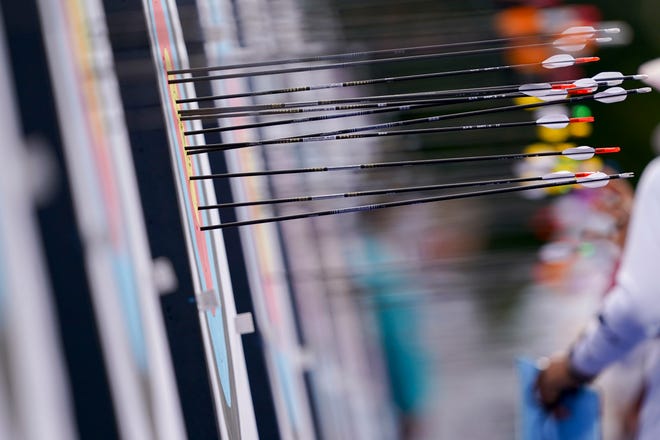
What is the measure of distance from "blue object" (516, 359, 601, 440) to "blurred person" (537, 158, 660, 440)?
0.02 meters

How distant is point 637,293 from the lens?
1.38 m

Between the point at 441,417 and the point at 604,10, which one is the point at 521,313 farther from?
the point at 604,10

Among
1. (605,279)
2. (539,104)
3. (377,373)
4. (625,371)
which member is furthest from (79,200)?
(605,279)

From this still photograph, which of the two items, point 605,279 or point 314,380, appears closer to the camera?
point 314,380

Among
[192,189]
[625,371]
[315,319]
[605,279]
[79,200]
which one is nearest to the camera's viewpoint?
[79,200]

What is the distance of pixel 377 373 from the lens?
236cm

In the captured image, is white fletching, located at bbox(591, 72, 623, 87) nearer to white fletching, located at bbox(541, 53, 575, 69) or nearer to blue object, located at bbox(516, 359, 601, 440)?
white fletching, located at bbox(541, 53, 575, 69)

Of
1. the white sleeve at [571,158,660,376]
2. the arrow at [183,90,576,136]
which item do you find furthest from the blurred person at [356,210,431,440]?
the arrow at [183,90,576,136]

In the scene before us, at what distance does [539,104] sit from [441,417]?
5.25 feet

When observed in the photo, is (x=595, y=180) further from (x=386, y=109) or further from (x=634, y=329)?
(x=634, y=329)

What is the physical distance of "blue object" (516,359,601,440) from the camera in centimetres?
152

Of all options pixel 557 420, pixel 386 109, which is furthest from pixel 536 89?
pixel 557 420

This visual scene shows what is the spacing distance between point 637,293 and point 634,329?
0.26 feet

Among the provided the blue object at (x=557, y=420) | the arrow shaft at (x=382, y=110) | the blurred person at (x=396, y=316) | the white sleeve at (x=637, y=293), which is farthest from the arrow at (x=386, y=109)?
the blurred person at (x=396, y=316)
